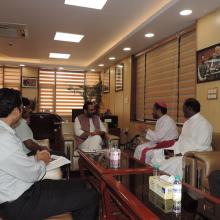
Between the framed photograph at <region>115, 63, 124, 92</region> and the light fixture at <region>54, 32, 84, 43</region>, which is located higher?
the light fixture at <region>54, 32, 84, 43</region>

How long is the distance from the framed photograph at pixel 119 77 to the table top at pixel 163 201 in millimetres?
4753

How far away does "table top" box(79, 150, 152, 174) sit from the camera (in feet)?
8.30

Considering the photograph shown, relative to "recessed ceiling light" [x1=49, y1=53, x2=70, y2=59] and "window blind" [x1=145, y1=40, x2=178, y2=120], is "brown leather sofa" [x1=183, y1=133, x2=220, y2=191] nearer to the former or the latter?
"window blind" [x1=145, y1=40, x2=178, y2=120]

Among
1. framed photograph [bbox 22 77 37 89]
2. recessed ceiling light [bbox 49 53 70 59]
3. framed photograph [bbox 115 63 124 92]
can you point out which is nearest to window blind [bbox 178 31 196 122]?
framed photograph [bbox 115 63 124 92]

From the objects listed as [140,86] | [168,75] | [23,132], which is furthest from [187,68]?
[23,132]

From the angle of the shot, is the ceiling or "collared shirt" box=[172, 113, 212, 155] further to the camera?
the ceiling

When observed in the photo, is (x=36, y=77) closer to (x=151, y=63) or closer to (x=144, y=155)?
(x=151, y=63)

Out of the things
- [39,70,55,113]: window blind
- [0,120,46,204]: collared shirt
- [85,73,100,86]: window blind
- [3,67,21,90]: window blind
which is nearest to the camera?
[0,120,46,204]: collared shirt

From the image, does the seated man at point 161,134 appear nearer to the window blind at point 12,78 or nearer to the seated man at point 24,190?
the seated man at point 24,190

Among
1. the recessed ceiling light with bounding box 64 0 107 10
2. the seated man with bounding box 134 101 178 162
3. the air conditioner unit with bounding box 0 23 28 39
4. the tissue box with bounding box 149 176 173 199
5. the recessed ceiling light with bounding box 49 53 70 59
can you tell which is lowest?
the tissue box with bounding box 149 176 173 199

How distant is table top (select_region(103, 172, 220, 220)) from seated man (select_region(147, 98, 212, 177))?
1.07 metres

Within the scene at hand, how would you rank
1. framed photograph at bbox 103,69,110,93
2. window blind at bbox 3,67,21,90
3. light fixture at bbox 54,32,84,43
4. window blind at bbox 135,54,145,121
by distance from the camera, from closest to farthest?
light fixture at bbox 54,32,84,43 → window blind at bbox 135,54,145,121 → framed photograph at bbox 103,69,110,93 → window blind at bbox 3,67,21,90

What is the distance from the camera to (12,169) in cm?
155

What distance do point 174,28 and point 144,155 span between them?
2.10 meters
